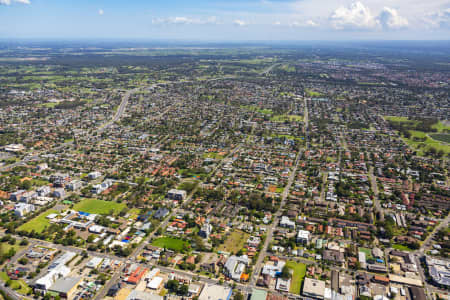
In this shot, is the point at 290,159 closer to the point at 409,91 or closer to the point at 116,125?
the point at 116,125

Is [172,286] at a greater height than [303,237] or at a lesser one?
lesser

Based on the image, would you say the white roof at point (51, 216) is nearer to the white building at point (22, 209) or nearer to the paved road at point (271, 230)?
the white building at point (22, 209)

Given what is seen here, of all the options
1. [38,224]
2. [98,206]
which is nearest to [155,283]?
[98,206]

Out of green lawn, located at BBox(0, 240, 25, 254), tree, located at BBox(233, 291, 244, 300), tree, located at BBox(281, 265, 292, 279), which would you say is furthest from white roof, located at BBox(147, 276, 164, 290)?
green lawn, located at BBox(0, 240, 25, 254)

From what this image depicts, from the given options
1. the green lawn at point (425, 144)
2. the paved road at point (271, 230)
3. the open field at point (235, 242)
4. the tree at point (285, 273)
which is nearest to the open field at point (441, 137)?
the green lawn at point (425, 144)

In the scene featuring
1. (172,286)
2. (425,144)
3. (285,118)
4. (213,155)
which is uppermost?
(285,118)

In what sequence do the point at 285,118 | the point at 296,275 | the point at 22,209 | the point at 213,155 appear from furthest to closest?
the point at 285,118
the point at 213,155
the point at 22,209
the point at 296,275

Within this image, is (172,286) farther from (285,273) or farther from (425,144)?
(425,144)
